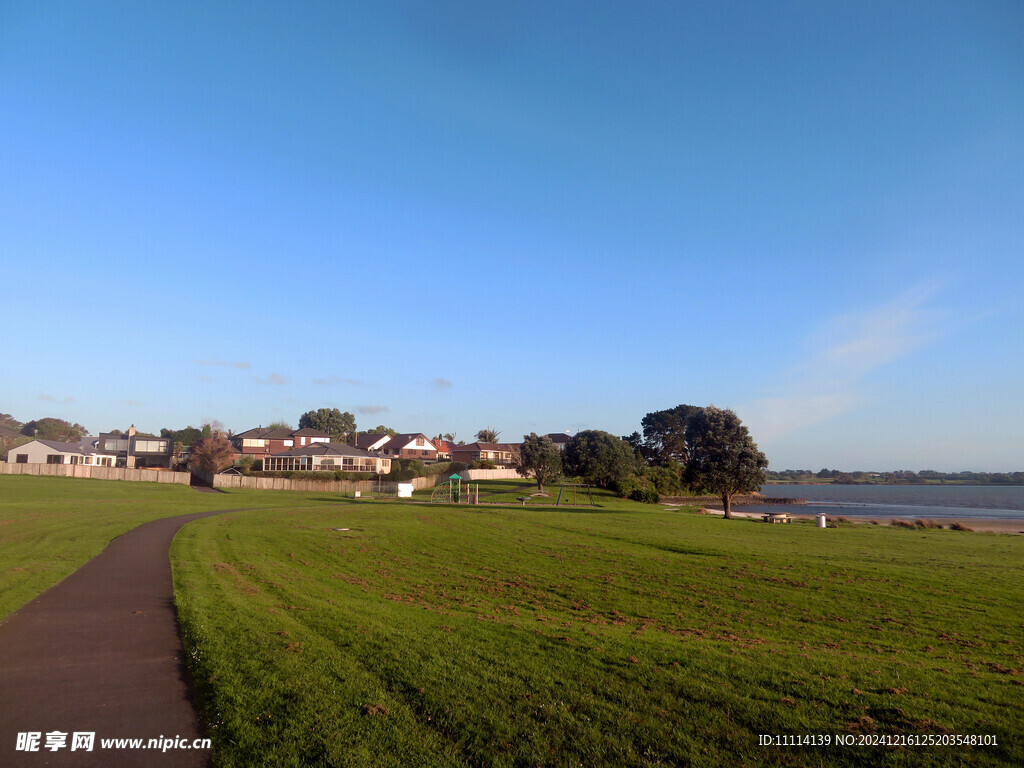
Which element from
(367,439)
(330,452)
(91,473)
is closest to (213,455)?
(330,452)

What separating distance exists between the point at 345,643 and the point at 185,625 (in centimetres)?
359

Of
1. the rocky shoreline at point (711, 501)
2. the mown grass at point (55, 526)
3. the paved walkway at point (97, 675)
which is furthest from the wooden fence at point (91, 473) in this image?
the paved walkway at point (97, 675)

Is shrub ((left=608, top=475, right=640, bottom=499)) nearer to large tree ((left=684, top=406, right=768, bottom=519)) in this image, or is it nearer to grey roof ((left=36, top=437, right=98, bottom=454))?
large tree ((left=684, top=406, right=768, bottom=519))

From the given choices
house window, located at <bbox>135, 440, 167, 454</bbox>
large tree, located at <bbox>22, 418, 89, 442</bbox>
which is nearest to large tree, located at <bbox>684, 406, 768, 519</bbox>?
house window, located at <bbox>135, 440, 167, 454</bbox>

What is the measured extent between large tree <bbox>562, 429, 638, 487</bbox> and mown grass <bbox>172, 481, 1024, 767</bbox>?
72.2 m

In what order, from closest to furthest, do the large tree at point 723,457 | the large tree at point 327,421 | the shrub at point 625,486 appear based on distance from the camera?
the large tree at point 723,457 < the shrub at point 625,486 < the large tree at point 327,421

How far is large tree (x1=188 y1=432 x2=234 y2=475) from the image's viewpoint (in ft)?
319

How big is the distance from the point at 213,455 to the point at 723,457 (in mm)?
82121

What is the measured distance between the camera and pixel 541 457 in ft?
287

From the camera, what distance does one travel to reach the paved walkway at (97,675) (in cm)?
670

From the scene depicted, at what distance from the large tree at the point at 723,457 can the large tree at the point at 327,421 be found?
132 m

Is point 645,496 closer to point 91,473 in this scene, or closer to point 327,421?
point 91,473

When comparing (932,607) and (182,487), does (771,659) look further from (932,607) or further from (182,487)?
(182,487)

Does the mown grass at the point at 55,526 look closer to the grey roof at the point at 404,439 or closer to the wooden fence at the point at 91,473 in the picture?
the wooden fence at the point at 91,473
